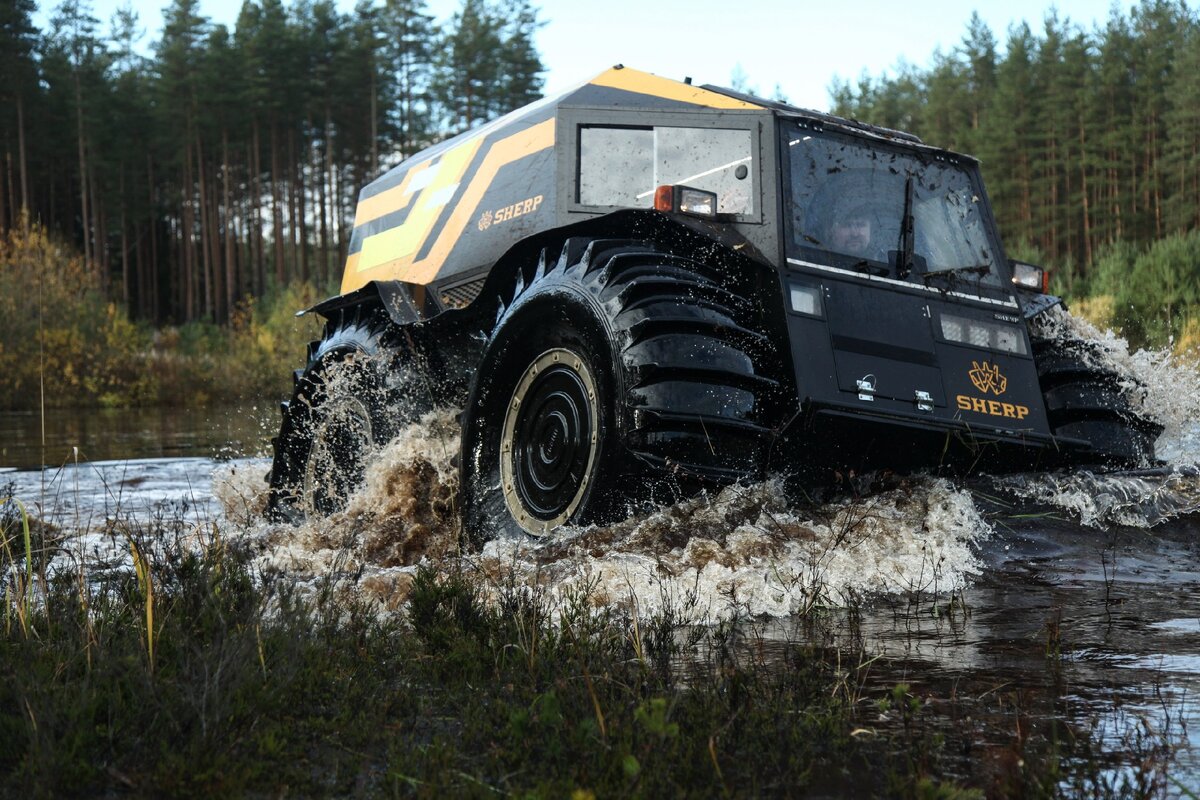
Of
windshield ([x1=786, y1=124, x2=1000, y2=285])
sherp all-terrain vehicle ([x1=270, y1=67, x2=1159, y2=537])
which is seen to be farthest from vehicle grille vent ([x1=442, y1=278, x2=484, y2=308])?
windshield ([x1=786, y1=124, x2=1000, y2=285])

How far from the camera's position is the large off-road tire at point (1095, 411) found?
7.11m

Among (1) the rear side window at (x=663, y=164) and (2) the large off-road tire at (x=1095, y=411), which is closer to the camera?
(1) the rear side window at (x=663, y=164)

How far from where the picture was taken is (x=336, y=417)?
9.99 meters

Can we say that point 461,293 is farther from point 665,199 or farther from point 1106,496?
point 1106,496

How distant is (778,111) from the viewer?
7.02m

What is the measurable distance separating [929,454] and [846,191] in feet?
5.31

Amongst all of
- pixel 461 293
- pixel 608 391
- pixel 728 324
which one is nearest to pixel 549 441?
pixel 608 391

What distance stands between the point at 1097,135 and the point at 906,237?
55317mm

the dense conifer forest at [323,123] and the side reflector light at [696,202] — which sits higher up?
the dense conifer forest at [323,123]

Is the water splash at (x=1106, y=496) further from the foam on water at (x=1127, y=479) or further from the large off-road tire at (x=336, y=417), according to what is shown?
the large off-road tire at (x=336, y=417)

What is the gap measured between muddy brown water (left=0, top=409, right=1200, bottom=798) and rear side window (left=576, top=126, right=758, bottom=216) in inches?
76.0

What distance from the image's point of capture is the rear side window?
276 inches

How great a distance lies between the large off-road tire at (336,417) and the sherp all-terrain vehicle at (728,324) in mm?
259

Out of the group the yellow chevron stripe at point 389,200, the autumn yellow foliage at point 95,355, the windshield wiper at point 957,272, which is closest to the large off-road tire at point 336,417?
the yellow chevron stripe at point 389,200
